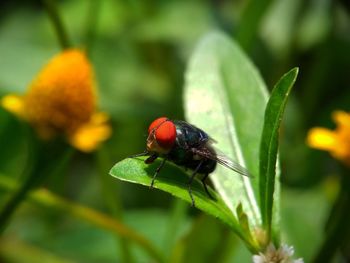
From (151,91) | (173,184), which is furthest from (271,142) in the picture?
(151,91)

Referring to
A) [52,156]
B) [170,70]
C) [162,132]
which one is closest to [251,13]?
[52,156]

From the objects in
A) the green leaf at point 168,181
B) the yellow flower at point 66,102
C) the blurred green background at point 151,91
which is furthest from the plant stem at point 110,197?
the green leaf at point 168,181

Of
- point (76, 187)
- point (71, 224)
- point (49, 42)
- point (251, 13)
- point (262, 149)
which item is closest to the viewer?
point (262, 149)

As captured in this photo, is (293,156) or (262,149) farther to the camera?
(293,156)

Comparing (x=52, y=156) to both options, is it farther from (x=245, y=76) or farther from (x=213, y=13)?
(x=213, y=13)

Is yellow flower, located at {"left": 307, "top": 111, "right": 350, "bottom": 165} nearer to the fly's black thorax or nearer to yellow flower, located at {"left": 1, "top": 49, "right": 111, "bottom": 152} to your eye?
the fly's black thorax

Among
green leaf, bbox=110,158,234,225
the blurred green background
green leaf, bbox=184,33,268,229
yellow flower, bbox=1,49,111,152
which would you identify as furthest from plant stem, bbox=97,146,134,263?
green leaf, bbox=110,158,234,225

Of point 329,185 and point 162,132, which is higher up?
point 162,132
